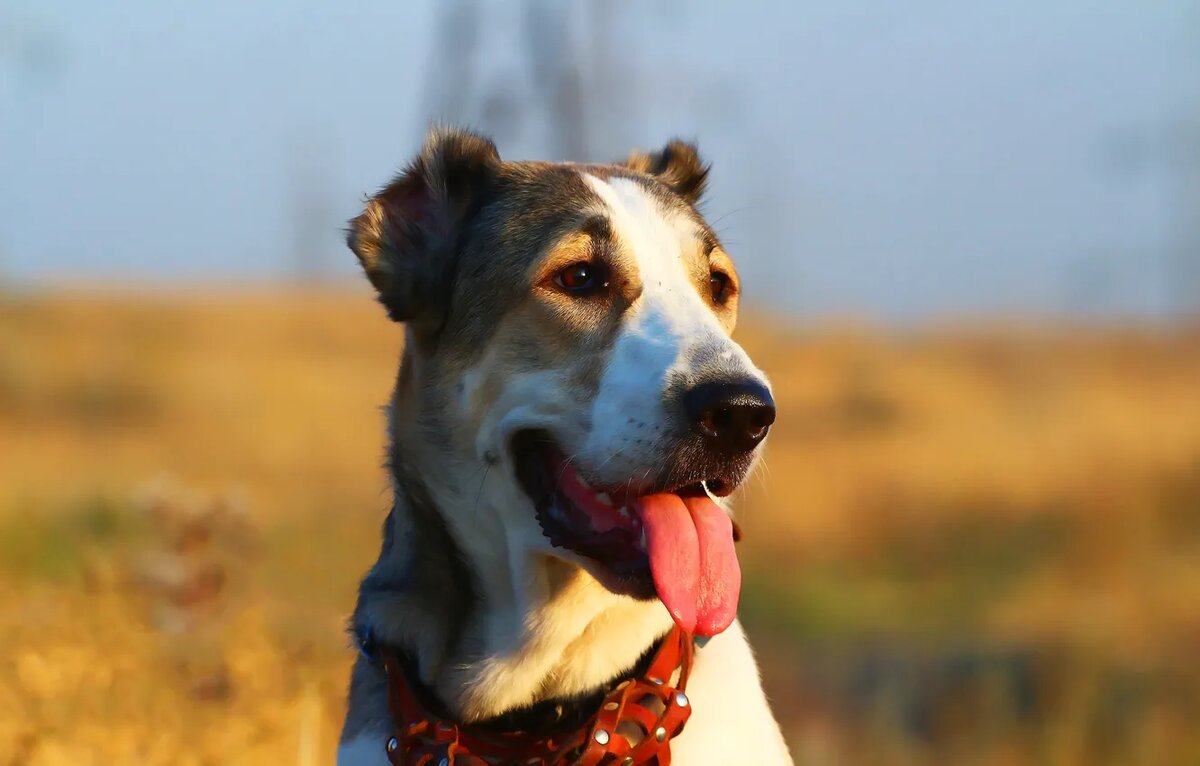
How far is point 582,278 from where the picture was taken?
355cm

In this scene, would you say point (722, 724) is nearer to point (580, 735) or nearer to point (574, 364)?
point (580, 735)

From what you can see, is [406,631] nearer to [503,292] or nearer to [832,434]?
[503,292]

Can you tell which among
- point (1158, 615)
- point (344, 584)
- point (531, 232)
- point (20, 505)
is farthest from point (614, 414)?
point (1158, 615)

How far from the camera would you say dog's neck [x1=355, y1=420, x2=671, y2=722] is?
3.34 m

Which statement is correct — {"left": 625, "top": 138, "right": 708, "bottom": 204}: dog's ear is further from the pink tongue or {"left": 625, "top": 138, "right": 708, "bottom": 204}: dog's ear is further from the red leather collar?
the red leather collar

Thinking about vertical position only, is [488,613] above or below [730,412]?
below

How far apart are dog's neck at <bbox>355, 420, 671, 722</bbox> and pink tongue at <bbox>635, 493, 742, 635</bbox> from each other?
249 mm

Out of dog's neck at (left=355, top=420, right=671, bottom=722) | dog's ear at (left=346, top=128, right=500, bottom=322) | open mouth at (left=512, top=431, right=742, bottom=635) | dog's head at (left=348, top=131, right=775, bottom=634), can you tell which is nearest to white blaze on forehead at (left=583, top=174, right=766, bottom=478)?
dog's head at (left=348, top=131, right=775, bottom=634)

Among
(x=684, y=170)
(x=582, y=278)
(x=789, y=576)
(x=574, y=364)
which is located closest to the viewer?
(x=574, y=364)

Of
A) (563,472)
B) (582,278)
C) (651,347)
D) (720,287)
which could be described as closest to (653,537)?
(563,472)

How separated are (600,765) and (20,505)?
7.81 m

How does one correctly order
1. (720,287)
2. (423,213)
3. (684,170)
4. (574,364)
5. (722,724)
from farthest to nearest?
(684,170) < (423,213) < (720,287) < (574,364) < (722,724)

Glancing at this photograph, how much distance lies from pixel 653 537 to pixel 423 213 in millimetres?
1389

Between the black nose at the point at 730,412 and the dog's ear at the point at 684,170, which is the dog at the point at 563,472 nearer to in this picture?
the black nose at the point at 730,412
